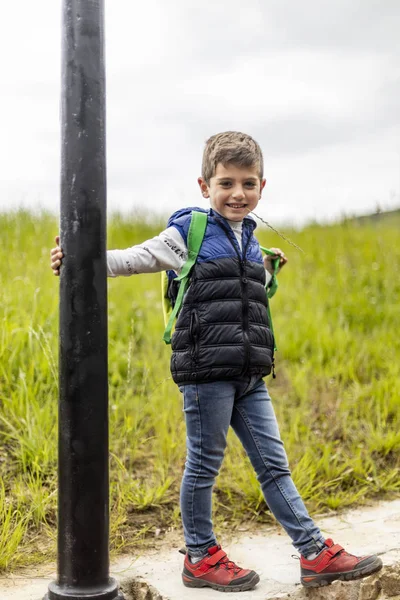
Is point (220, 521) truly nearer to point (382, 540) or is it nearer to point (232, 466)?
point (232, 466)

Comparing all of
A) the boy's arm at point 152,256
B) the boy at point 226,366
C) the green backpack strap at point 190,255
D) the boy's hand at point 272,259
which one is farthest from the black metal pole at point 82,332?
the boy's hand at point 272,259

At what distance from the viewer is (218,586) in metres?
2.64

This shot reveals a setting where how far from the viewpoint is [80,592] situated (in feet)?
7.36

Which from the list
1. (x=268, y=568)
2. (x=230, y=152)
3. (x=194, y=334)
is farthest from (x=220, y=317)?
(x=268, y=568)

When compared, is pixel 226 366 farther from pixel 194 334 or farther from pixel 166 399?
pixel 166 399

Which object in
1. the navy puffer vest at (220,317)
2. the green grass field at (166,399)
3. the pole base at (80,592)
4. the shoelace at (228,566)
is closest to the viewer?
the pole base at (80,592)

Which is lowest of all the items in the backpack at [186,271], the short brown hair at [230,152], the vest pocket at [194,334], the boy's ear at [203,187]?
the vest pocket at [194,334]

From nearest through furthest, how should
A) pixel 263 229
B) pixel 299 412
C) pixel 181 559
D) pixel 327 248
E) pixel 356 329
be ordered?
pixel 181 559 < pixel 299 412 < pixel 356 329 < pixel 327 248 < pixel 263 229

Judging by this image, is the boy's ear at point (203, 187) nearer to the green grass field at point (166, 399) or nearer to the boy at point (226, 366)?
the boy at point (226, 366)

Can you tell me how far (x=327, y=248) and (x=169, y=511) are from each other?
14.4 ft

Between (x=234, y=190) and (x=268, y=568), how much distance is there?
5.11 feet

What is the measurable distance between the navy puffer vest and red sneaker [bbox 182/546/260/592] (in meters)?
0.71

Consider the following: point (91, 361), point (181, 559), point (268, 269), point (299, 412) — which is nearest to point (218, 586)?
→ point (181, 559)

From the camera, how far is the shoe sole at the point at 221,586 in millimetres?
2633
